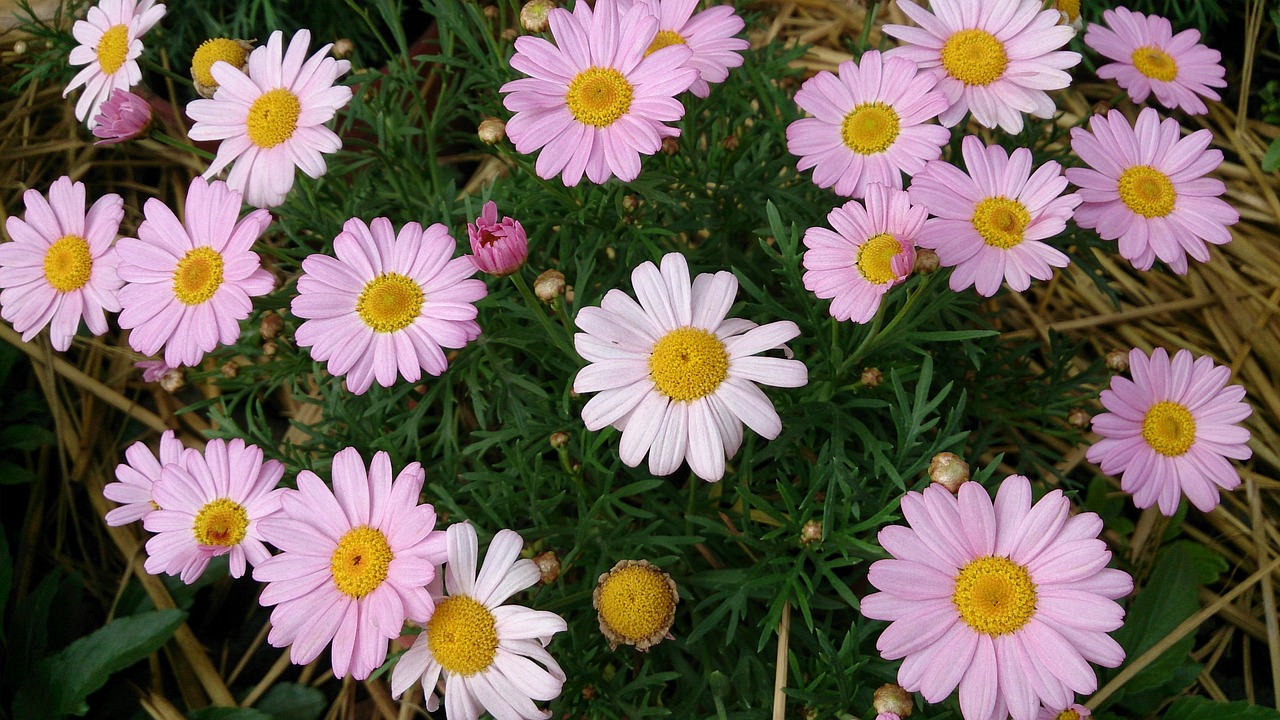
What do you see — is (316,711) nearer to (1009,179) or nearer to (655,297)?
(655,297)

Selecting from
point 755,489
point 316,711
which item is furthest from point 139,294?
point 755,489

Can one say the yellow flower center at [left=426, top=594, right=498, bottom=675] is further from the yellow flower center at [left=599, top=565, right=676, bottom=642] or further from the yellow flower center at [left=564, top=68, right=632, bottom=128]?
the yellow flower center at [left=564, top=68, right=632, bottom=128]

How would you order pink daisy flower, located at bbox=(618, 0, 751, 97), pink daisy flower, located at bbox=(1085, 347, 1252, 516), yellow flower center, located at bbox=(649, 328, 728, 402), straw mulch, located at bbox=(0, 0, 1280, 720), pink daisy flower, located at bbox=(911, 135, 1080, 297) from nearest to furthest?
1. yellow flower center, located at bbox=(649, 328, 728, 402)
2. pink daisy flower, located at bbox=(911, 135, 1080, 297)
3. pink daisy flower, located at bbox=(618, 0, 751, 97)
4. pink daisy flower, located at bbox=(1085, 347, 1252, 516)
5. straw mulch, located at bbox=(0, 0, 1280, 720)

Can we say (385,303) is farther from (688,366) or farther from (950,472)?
(950,472)

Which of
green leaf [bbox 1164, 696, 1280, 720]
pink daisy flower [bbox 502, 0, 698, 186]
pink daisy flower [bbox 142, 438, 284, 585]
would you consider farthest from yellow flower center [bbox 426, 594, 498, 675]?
green leaf [bbox 1164, 696, 1280, 720]

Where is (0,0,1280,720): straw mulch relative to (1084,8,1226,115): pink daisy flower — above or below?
below

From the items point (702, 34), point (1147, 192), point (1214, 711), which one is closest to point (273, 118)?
point (702, 34)

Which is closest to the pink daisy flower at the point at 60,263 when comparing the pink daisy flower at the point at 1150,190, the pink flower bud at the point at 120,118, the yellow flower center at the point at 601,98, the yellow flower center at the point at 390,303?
the pink flower bud at the point at 120,118
